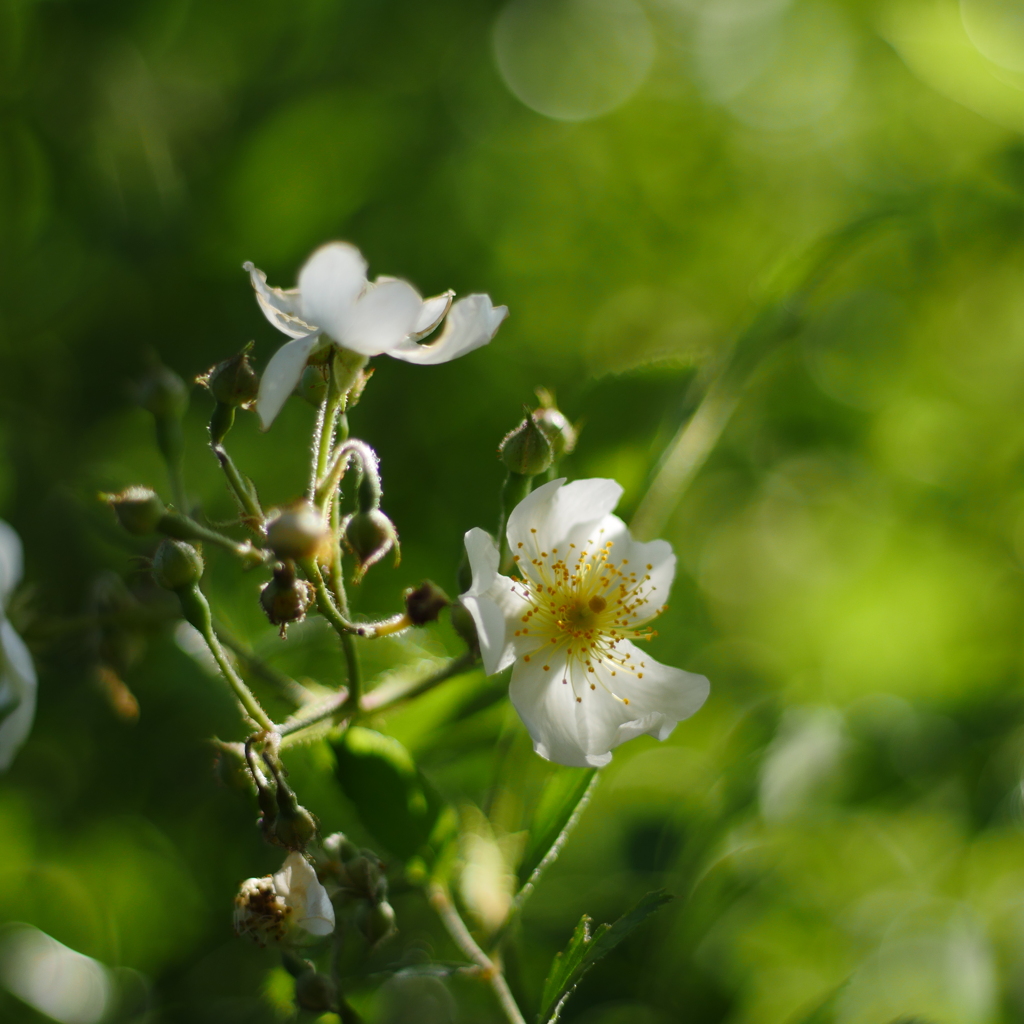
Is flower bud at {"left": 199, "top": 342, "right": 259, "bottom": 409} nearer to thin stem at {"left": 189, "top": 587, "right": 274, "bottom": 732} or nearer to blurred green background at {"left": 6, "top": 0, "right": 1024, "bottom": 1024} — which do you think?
thin stem at {"left": 189, "top": 587, "right": 274, "bottom": 732}

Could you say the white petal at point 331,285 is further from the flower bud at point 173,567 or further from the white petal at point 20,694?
the white petal at point 20,694

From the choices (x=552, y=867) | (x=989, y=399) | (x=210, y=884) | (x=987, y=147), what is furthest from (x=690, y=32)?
(x=210, y=884)

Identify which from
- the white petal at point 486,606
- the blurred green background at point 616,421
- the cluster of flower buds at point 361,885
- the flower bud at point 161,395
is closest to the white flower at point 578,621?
the white petal at point 486,606

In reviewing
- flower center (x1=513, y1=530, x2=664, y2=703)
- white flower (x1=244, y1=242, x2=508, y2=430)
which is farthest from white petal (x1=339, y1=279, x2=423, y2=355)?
flower center (x1=513, y1=530, x2=664, y2=703)

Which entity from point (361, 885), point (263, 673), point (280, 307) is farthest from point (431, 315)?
point (361, 885)

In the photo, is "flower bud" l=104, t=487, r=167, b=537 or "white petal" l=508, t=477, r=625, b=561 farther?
"white petal" l=508, t=477, r=625, b=561

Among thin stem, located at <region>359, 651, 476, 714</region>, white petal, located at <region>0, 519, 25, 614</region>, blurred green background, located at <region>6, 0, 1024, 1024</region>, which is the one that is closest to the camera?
thin stem, located at <region>359, 651, 476, 714</region>
